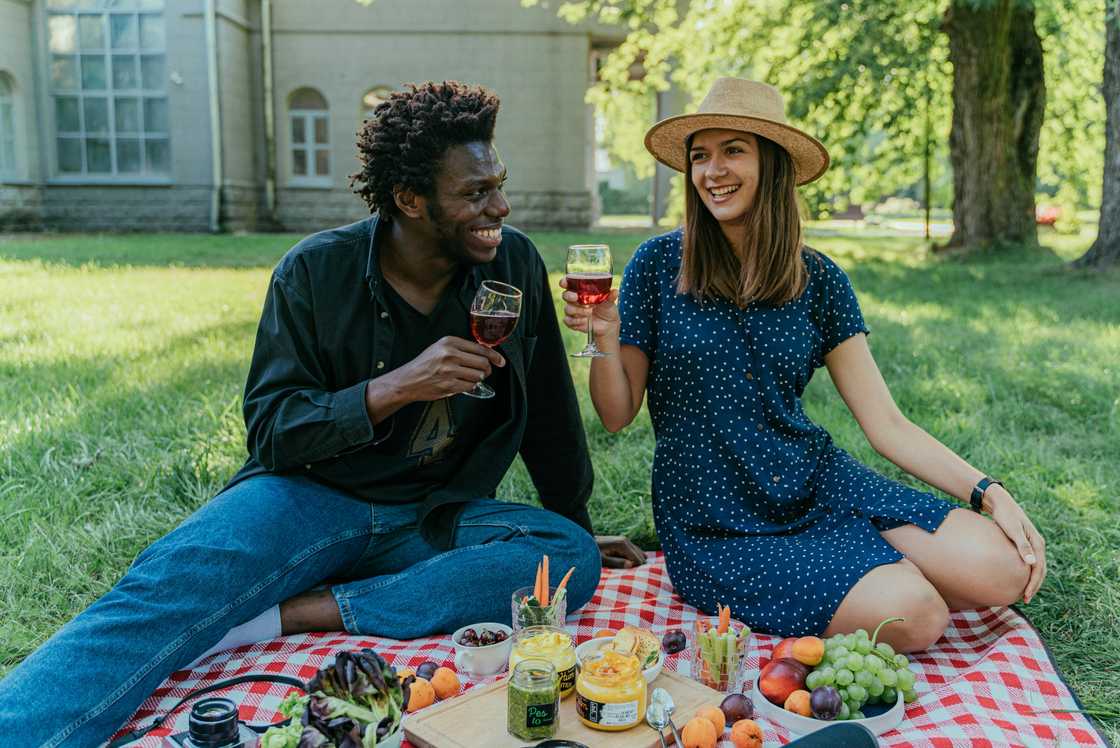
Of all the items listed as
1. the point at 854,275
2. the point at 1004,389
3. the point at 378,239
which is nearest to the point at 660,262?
the point at 378,239

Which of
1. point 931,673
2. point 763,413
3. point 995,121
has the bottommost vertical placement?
point 931,673

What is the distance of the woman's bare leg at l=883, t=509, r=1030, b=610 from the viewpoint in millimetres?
3170

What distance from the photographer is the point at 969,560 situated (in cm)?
319

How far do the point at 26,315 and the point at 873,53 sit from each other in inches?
432

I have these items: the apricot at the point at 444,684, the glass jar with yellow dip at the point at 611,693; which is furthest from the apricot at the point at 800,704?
the apricot at the point at 444,684

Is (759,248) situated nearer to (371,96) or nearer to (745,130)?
(745,130)

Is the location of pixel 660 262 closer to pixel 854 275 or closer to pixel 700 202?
pixel 700 202

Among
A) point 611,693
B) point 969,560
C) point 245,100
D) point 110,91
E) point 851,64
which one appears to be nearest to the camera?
point 611,693

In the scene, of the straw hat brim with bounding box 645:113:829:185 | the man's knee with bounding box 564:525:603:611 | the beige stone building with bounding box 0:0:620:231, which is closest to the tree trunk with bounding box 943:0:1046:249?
the beige stone building with bounding box 0:0:620:231

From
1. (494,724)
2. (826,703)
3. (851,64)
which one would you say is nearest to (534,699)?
(494,724)

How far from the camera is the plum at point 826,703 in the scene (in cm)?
263

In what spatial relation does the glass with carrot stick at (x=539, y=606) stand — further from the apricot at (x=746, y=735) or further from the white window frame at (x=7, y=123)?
the white window frame at (x=7, y=123)

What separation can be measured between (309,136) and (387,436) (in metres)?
21.2

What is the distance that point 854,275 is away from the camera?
13680mm
